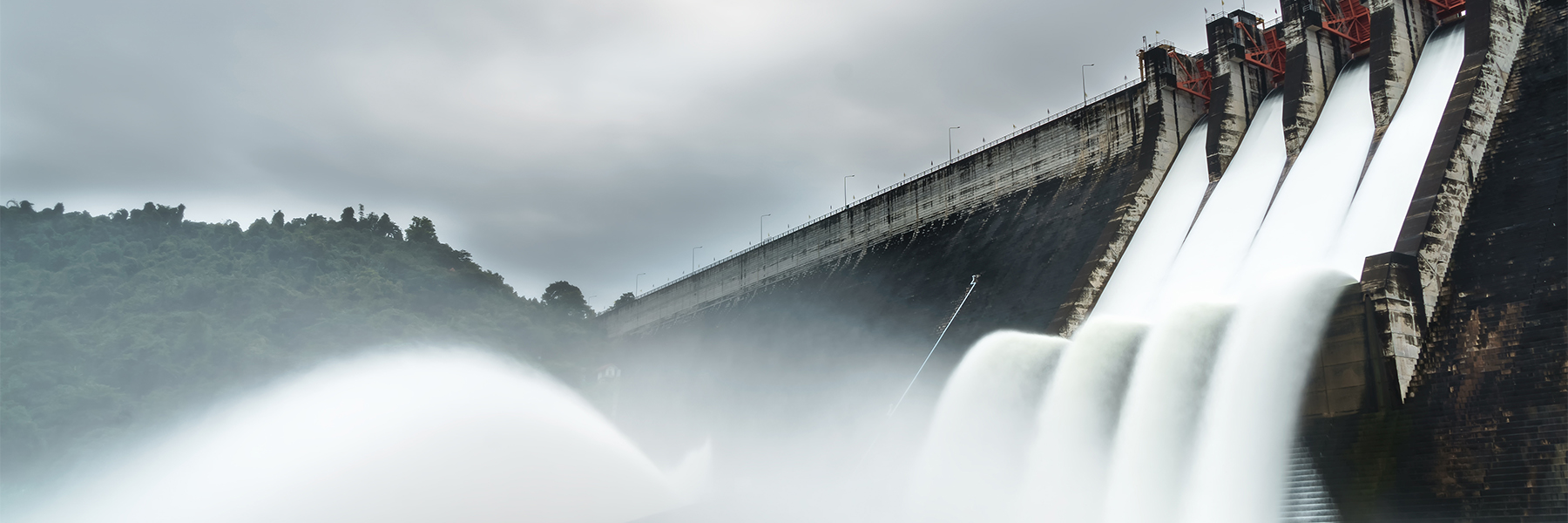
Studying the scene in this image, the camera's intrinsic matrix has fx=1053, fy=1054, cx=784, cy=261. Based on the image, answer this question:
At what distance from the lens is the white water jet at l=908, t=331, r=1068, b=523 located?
2320 cm

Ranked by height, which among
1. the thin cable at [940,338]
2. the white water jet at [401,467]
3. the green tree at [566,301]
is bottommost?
the white water jet at [401,467]

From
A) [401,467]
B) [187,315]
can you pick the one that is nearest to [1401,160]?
[401,467]

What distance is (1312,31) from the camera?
30.8m

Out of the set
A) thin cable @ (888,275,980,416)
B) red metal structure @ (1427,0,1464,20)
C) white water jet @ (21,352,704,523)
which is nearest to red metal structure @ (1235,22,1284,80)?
red metal structure @ (1427,0,1464,20)

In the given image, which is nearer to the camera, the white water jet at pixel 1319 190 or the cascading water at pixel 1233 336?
the cascading water at pixel 1233 336

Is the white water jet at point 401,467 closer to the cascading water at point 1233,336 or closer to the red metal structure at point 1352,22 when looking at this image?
the cascading water at point 1233,336

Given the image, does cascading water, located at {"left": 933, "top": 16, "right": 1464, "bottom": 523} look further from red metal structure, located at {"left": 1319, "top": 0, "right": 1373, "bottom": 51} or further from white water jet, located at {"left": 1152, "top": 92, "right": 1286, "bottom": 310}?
red metal structure, located at {"left": 1319, "top": 0, "right": 1373, "bottom": 51}

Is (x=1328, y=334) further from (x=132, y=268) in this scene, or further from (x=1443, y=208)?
(x=132, y=268)

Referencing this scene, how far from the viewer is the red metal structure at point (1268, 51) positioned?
34094 millimetres

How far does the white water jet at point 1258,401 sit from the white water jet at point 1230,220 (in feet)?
12.6

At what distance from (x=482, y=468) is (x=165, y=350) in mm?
14690

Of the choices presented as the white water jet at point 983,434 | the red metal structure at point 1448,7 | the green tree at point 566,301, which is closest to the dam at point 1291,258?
the red metal structure at point 1448,7

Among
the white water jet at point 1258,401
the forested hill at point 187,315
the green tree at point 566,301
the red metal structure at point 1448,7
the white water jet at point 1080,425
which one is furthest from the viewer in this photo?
the green tree at point 566,301

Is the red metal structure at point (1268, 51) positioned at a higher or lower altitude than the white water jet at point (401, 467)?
higher
